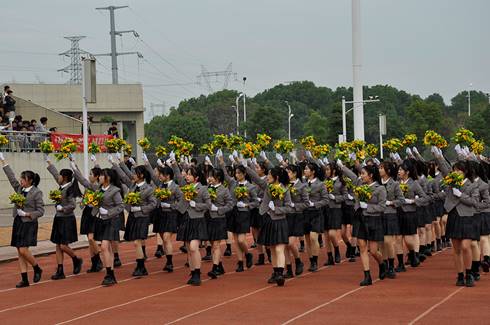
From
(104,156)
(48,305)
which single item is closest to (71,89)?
(104,156)

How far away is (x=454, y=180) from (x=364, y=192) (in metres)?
1.43

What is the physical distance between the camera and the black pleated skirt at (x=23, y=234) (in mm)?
14797

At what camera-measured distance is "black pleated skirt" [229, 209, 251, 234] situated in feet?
55.0

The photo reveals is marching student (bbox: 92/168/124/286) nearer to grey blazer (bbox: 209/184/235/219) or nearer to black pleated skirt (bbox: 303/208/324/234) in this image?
grey blazer (bbox: 209/184/235/219)

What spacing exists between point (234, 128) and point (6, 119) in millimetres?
50750

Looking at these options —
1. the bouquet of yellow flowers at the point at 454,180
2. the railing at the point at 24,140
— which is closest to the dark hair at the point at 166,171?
the bouquet of yellow flowers at the point at 454,180

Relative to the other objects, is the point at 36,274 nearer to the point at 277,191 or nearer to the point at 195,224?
the point at 195,224

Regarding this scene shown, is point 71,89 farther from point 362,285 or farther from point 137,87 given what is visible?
point 362,285

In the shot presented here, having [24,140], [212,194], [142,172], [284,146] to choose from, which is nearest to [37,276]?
[142,172]

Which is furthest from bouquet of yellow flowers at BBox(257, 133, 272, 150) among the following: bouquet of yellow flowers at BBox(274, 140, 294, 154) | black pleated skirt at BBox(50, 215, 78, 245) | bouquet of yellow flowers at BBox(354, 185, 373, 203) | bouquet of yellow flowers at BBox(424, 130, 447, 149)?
black pleated skirt at BBox(50, 215, 78, 245)

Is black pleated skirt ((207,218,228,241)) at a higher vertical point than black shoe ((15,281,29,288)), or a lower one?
higher

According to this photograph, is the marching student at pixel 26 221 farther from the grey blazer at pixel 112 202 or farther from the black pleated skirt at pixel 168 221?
the black pleated skirt at pixel 168 221

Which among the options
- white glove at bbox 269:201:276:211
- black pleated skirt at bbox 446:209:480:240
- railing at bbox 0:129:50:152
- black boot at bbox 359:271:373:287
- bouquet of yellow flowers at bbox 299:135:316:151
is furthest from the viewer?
railing at bbox 0:129:50:152

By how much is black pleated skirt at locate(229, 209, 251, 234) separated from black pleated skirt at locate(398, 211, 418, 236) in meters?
2.89
